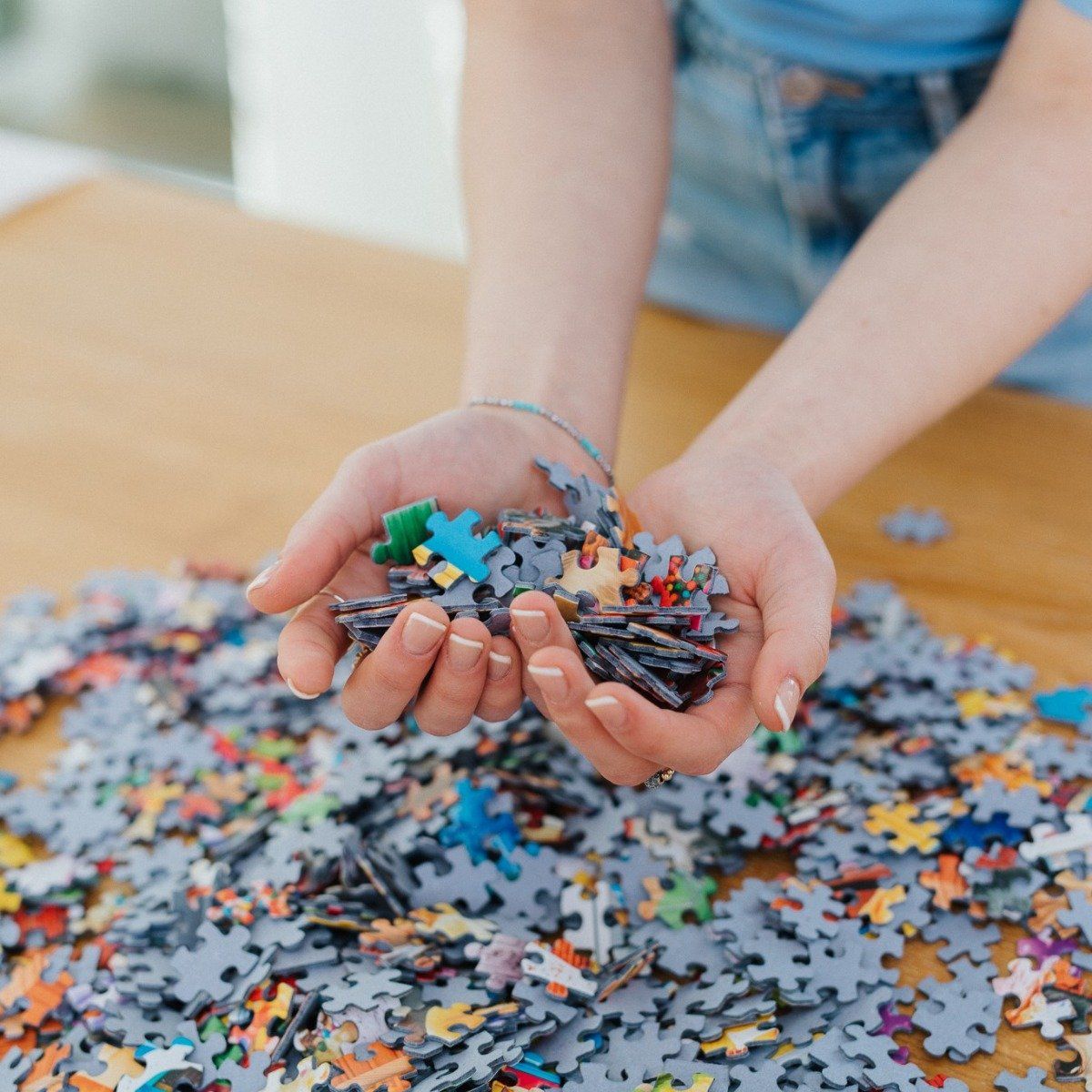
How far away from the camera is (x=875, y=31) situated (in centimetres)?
192

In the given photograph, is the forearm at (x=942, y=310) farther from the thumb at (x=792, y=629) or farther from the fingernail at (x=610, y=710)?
the fingernail at (x=610, y=710)

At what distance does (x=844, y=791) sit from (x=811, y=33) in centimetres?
126

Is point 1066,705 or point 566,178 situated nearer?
point 1066,705

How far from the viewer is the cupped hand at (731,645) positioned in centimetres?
118

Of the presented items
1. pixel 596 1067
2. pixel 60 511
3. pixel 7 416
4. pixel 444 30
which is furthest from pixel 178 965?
pixel 444 30

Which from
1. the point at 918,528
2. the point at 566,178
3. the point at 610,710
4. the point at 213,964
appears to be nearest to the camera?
the point at 610,710

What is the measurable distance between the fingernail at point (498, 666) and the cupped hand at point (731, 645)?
0.02m

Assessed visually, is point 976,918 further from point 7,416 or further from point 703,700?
point 7,416

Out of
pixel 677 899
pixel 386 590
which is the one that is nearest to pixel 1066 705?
pixel 677 899

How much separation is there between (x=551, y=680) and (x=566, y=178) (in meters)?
1.04

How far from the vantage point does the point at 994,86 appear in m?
1.75

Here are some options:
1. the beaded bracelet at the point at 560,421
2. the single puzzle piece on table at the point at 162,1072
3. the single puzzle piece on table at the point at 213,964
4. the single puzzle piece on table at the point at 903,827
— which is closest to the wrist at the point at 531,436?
the beaded bracelet at the point at 560,421

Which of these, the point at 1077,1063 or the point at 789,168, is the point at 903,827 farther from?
the point at 789,168

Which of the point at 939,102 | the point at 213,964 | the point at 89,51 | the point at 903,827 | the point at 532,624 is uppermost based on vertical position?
the point at 939,102
